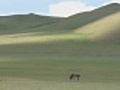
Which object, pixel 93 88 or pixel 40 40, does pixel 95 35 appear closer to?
pixel 40 40

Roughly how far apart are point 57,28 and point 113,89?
84.0 metres

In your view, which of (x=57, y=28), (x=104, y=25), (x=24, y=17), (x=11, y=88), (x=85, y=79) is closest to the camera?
(x=11, y=88)

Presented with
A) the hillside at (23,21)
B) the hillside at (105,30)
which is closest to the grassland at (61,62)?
the hillside at (105,30)

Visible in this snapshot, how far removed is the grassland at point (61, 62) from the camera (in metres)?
28.5

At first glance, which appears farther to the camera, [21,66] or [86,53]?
[86,53]

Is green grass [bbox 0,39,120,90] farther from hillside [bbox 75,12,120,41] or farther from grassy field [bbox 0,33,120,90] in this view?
hillside [bbox 75,12,120,41]

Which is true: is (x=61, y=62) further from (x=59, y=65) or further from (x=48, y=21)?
(x=48, y=21)

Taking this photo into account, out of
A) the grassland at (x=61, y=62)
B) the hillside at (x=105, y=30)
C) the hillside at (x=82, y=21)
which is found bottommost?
the hillside at (x=82, y=21)

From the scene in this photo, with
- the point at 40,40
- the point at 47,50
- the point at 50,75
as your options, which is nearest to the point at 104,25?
the point at 40,40

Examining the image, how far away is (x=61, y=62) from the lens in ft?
155

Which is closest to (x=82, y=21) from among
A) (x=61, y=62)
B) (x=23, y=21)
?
(x=23, y=21)

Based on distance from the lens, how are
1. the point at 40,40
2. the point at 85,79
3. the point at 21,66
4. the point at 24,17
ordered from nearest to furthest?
the point at 85,79, the point at 21,66, the point at 40,40, the point at 24,17

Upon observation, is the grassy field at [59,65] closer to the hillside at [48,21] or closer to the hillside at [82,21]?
the hillside at [82,21]

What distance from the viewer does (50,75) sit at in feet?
117
